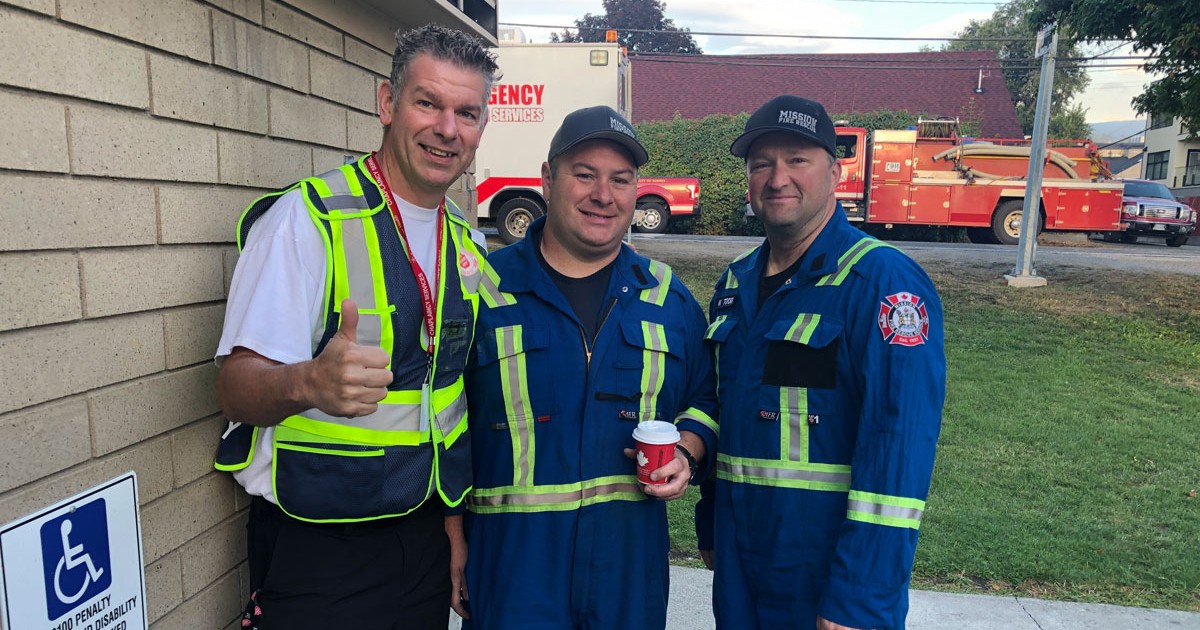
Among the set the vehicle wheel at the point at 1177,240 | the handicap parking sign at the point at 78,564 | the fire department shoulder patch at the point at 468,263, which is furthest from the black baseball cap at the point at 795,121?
the vehicle wheel at the point at 1177,240

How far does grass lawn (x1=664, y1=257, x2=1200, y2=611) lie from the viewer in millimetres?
3994

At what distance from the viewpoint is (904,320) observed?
204 cm

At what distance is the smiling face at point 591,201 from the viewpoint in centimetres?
239

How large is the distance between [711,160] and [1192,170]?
2723cm

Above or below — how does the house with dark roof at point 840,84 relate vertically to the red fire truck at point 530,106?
above

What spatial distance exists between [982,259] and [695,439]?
12578 mm

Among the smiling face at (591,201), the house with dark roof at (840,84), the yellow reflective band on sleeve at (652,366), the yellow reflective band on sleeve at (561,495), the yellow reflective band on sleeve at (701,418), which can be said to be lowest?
the yellow reflective band on sleeve at (561,495)

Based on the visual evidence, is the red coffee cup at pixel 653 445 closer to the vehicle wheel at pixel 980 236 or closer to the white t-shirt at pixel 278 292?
the white t-shirt at pixel 278 292

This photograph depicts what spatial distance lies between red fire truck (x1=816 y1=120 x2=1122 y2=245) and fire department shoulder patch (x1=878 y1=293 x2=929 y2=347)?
15307mm

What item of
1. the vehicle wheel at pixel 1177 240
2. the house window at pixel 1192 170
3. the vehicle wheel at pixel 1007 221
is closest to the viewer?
the vehicle wheel at pixel 1007 221

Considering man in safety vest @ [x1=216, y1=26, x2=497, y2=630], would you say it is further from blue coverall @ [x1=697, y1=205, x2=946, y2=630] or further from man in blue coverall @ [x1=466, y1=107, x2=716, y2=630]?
blue coverall @ [x1=697, y1=205, x2=946, y2=630]

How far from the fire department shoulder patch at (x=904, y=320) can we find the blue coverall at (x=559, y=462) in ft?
2.17

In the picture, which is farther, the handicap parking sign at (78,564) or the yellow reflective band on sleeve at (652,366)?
the yellow reflective band on sleeve at (652,366)

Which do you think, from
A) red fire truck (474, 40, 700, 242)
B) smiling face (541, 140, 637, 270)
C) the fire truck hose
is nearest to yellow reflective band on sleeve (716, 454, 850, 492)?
smiling face (541, 140, 637, 270)
